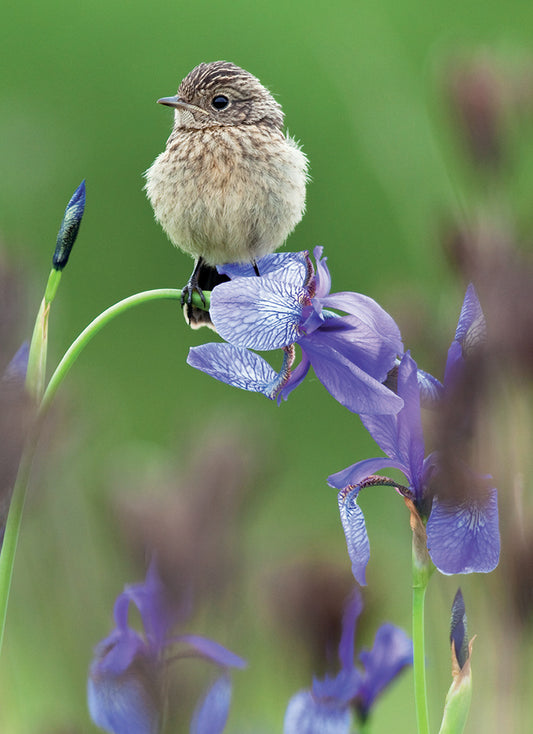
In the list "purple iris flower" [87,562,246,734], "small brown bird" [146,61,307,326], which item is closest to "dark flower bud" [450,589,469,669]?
"purple iris flower" [87,562,246,734]

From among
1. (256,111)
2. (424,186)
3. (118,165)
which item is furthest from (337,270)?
(424,186)

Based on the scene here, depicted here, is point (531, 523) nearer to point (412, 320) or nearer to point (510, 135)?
point (412, 320)

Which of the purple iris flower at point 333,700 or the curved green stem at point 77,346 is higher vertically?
the curved green stem at point 77,346

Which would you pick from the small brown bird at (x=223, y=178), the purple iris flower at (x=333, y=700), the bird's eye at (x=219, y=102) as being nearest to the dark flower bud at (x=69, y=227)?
the purple iris flower at (x=333, y=700)

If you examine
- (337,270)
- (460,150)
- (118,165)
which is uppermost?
(460,150)

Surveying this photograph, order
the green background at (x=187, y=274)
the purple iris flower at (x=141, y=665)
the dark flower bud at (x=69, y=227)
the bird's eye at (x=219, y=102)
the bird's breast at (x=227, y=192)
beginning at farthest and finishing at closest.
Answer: the bird's eye at (x=219, y=102) → the bird's breast at (x=227, y=192) → the dark flower bud at (x=69, y=227) → the green background at (x=187, y=274) → the purple iris flower at (x=141, y=665)

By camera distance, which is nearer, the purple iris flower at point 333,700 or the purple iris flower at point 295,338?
the purple iris flower at point 333,700

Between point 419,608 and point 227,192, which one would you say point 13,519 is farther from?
point 227,192

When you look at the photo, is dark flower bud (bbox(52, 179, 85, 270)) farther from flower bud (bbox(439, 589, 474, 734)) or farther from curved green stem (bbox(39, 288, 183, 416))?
flower bud (bbox(439, 589, 474, 734))

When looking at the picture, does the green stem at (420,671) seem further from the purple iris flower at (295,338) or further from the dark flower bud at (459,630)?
the purple iris flower at (295,338)
